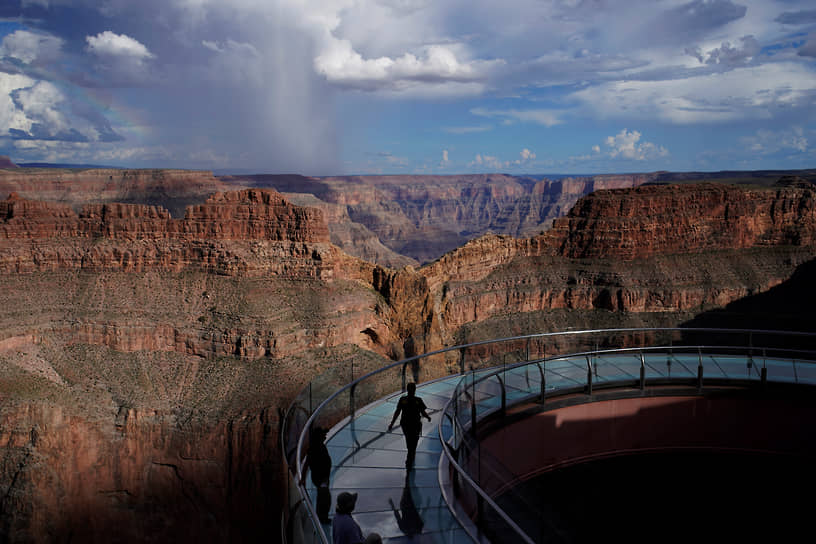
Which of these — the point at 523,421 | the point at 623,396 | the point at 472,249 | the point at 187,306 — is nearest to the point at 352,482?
the point at 523,421

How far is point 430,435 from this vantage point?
1140 cm

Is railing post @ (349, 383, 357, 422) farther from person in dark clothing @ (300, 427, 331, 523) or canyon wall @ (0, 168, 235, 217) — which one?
canyon wall @ (0, 168, 235, 217)

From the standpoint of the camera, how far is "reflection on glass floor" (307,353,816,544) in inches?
322

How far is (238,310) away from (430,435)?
126 ft

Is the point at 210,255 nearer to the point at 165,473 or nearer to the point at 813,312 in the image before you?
the point at 165,473

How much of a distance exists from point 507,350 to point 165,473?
100 feet

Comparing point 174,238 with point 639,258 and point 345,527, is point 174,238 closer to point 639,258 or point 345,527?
point 345,527

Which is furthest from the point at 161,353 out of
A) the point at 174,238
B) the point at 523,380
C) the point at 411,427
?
the point at 411,427

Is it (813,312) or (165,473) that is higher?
(813,312)

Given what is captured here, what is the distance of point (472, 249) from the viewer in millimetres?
63750

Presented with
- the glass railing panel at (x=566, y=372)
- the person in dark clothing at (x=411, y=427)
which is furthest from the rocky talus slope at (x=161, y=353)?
the person in dark clothing at (x=411, y=427)

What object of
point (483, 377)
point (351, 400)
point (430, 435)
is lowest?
point (430, 435)

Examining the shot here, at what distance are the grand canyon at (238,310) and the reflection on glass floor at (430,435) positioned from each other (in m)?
16.7

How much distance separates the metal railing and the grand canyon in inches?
559
